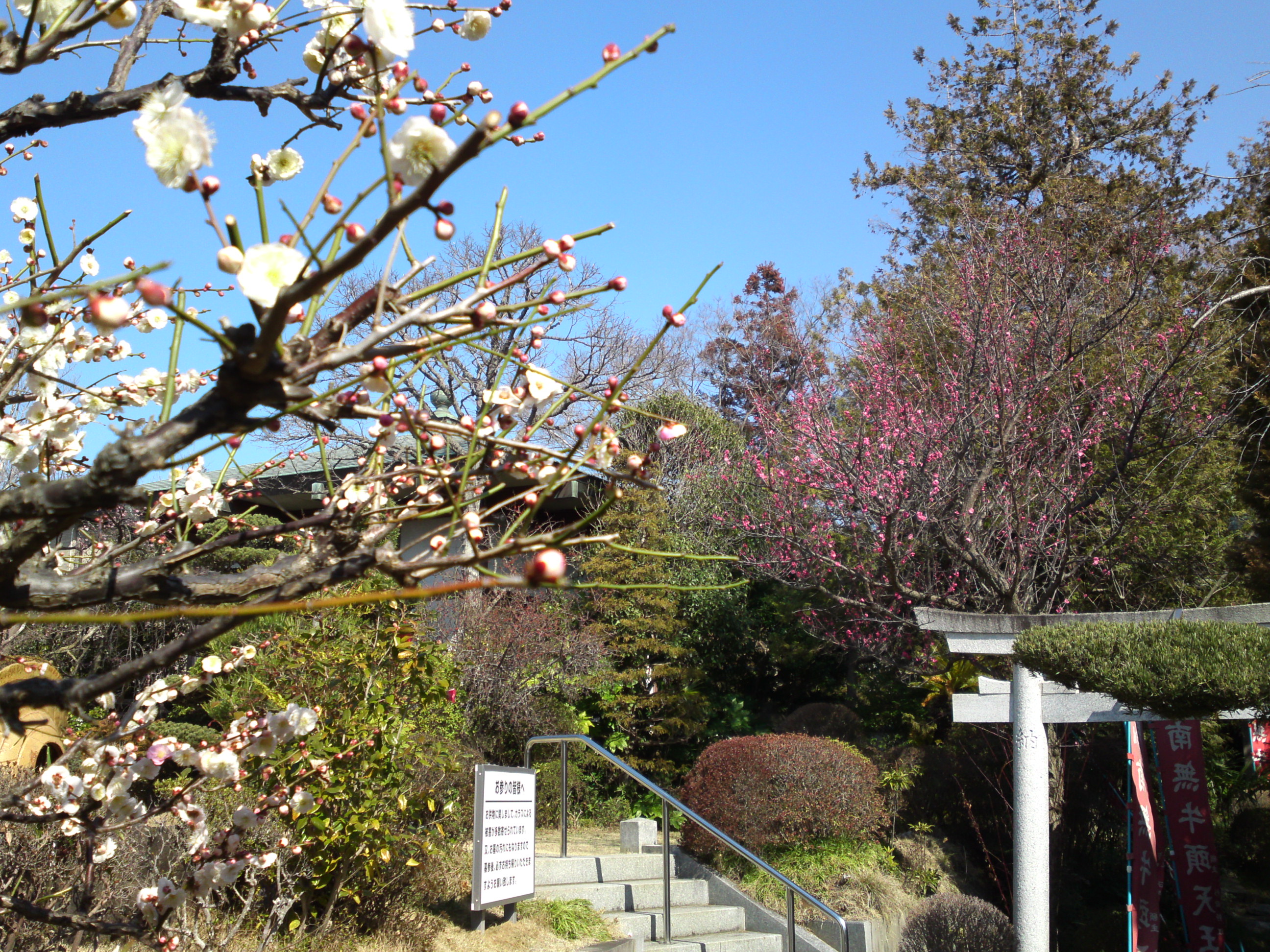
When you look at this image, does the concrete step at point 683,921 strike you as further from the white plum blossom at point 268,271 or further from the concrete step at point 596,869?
the white plum blossom at point 268,271

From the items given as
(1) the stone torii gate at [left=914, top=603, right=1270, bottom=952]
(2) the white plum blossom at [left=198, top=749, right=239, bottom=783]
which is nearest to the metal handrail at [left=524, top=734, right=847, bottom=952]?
(1) the stone torii gate at [left=914, top=603, right=1270, bottom=952]

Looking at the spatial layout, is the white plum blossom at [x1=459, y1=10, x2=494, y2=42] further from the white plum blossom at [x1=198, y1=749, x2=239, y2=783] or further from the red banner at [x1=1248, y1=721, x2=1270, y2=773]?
the red banner at [x1=1248, y1=721, x2=1270, y2=773]

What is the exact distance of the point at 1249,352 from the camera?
8680 mm

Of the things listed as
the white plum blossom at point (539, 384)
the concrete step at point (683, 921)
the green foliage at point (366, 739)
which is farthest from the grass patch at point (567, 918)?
the white plum blossom at point (539, 384)

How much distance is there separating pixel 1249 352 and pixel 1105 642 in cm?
565

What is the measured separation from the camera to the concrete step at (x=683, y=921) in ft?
20.2

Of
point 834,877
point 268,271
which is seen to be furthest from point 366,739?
point 834,877

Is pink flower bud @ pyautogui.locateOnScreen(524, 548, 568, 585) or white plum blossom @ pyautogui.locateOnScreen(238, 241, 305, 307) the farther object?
white plum blossom @ pyautogui.locateOnScreen(238, 241, 305, 307)

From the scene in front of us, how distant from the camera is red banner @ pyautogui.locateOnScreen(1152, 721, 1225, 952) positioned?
22.4ft

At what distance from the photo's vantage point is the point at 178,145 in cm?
107

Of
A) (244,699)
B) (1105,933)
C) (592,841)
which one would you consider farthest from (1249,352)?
(244,699)

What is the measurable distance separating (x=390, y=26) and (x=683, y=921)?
6543 mm

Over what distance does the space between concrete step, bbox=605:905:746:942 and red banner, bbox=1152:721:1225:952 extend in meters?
3.40

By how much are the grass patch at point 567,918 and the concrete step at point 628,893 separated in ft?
0.33
